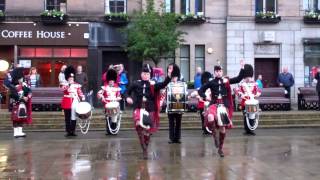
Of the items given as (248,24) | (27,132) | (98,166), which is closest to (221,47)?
(248,24)

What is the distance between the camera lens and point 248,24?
1072 inches

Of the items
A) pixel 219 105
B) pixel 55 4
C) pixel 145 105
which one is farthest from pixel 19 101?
pixel 55 4

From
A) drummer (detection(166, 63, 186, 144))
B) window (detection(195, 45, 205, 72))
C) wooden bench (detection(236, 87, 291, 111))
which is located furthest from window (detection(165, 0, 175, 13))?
drummer (detection(166, 63, 186, 144))

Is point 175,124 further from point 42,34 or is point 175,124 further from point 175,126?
point 42,34

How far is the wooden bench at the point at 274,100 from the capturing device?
22.3 m

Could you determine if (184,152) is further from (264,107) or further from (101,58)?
(101,58)

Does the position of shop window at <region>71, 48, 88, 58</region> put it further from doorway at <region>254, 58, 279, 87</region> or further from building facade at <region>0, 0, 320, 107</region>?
doorway at <region>254, 58, 279, 87</region>

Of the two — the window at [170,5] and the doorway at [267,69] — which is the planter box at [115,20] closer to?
the window at [170,5]

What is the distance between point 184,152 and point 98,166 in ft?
Answer: 8.06

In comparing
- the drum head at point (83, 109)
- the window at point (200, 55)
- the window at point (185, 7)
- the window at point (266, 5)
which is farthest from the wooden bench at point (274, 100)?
the drum head at point (83, 109)

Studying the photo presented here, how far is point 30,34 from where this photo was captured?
85.9ft

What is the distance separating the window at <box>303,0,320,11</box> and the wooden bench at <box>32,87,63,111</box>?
12.5 m

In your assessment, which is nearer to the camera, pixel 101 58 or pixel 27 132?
pixel 27 132

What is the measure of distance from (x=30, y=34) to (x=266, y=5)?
1083 cm
